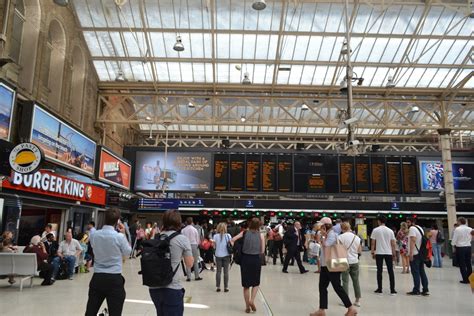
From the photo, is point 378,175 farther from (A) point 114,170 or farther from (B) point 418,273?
(B) point 418,273

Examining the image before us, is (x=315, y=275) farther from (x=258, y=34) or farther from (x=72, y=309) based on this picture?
(x=258, y=34)

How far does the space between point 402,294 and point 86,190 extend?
41.0 ft

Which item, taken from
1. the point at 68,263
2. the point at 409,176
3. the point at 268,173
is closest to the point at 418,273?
the point at 68,263

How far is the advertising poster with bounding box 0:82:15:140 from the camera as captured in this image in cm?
996

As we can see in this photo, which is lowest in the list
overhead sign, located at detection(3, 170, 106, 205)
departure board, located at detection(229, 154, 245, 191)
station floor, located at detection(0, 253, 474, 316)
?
station floor, located at detection(0, 253, 474, 316)

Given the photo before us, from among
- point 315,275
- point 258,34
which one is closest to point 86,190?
point 315,275

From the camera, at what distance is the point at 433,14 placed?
1931 cm

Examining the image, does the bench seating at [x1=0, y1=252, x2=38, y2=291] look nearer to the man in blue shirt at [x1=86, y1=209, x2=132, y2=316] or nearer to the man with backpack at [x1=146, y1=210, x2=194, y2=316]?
the man in blue shirt at [x1=86, y1=209, x2=132, y2=316]

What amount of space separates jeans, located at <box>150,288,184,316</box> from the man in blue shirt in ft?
1.96

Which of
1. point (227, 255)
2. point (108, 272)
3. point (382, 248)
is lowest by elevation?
point (227, 255)

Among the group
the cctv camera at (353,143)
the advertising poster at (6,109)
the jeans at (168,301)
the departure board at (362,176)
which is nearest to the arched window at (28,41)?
the advertising poster at (6,109)

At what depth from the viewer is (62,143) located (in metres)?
13.6

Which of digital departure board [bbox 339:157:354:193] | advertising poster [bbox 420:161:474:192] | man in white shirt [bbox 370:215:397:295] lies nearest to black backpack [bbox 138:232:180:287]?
man in white shirt [bbox 370:215:397:295]

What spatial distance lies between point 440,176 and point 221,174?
1319cm
